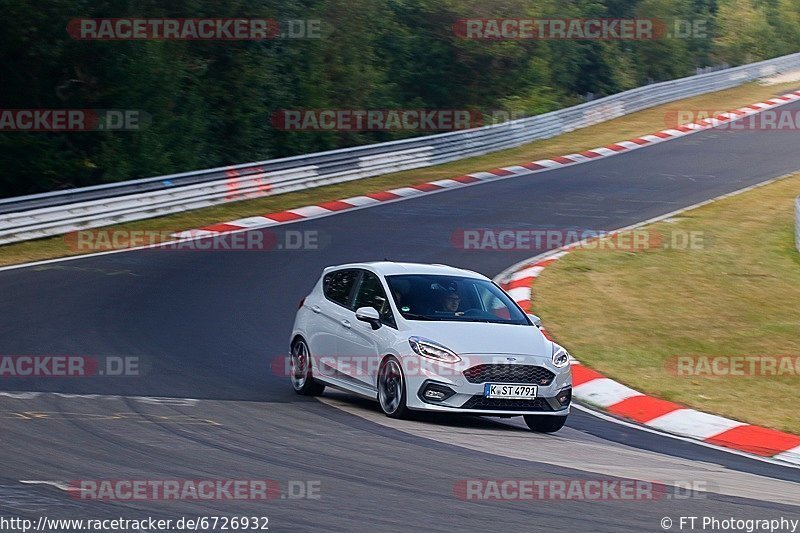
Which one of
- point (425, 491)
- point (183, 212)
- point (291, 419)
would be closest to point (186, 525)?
point (425, 491)

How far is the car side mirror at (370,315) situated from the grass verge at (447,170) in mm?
10032

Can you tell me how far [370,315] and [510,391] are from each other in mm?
1593

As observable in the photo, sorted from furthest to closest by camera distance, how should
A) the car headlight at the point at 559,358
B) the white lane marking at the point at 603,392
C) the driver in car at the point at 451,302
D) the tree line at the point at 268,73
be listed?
the tree line at the point at 268,73 → the white lane marking at the point at 603,392 → the driver in car at the point at 451,302 → the car headlight at the point at 559,358

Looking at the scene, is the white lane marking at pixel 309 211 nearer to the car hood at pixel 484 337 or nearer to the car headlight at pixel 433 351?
the car hood at pixel 484 337

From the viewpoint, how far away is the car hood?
1108 cm

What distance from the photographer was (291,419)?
10.9m

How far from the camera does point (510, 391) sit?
1102 centimetres

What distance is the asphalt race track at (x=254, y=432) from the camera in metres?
7.48

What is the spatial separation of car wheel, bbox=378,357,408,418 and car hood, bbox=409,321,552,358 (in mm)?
369

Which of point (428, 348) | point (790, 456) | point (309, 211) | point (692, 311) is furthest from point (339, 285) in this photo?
point (309, 211)

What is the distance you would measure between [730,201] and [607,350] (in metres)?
13.5

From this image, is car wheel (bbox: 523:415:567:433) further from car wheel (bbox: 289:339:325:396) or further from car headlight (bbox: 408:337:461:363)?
car wheel (bbox: 289:339:325:396)

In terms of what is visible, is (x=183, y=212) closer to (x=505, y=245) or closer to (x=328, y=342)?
(x=505, y=245)

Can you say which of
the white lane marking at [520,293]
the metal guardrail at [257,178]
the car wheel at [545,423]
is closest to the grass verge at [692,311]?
the white lane marking at [520,293]
